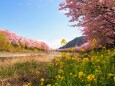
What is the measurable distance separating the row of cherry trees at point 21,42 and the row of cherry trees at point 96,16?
911 centimetres

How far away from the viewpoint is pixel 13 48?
2948 centimetres

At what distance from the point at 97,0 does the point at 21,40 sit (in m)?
16.4

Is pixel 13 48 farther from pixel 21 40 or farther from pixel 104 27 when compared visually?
pixel 104 27

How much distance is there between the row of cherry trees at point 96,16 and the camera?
56.2 feet

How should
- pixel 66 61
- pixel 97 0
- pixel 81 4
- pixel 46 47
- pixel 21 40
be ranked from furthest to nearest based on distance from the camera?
pixel 46 47
pixel 21 40
pixel 81 4
pixel 97 0
pixel 66 61

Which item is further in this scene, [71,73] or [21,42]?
[21,42]

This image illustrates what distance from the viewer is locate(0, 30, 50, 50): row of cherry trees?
100 feet

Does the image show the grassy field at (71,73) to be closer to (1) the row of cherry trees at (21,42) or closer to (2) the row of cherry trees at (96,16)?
(2) the row of cherry trees at (96,16)

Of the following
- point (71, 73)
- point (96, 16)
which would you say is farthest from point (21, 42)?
point (71, 73)

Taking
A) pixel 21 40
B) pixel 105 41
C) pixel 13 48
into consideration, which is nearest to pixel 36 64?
pixel 105 41

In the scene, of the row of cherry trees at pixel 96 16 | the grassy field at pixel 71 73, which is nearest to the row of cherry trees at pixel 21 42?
the row of cherry trees at pixel 96 16

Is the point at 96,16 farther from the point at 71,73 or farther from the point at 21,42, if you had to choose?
the point at 21,42

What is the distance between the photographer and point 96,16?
1855 cm

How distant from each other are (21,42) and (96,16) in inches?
571
